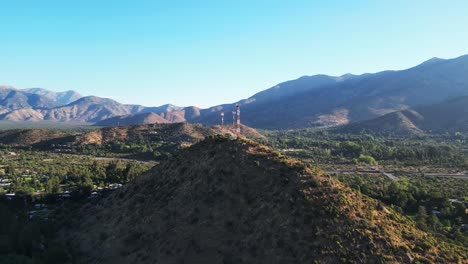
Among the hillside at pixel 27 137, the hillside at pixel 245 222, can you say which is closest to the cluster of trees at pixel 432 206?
the hillside at pixel 245 222

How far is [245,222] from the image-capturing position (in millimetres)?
33281

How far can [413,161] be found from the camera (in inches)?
4697

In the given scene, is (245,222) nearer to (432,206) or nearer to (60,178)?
(432,206)

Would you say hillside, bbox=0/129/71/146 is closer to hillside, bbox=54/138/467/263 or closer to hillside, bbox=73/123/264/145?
hillside, bbox=73/123/264/145

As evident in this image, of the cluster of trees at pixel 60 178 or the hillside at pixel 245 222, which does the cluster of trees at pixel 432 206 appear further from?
the cluster of trees at pixel 60 178

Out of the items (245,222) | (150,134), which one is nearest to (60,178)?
(245,222)

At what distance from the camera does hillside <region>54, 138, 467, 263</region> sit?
2891 centimetres

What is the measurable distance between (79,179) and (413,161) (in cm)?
10147

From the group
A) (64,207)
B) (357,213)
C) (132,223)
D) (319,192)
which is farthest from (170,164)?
(357,213)

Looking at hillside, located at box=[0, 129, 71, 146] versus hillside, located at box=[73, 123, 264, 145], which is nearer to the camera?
hillside, located at box=[73, 123, 264, 145]

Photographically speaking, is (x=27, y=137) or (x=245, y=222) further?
(x=27, y=137)

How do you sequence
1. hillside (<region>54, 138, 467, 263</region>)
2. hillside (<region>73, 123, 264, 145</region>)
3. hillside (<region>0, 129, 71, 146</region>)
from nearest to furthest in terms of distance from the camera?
hillside (<region>54, 138, 467, 263</region>) → hillside (<region>73, 123, 264, 145</region>) → hillside (<region>0, 129, 71, 146</region>)

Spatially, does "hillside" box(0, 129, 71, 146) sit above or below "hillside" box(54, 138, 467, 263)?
above

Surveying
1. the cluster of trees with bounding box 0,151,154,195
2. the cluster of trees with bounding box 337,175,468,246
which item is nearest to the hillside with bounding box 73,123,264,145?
the cluster of trees with bounding box 0,151,154,195
